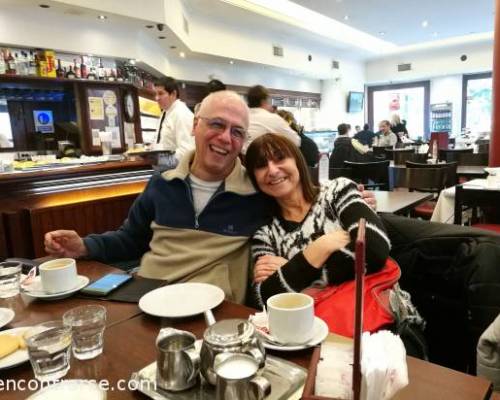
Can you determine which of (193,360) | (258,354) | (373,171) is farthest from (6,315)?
(373,171)

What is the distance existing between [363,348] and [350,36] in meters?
11.8

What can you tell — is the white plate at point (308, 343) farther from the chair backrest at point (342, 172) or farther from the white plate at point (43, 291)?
the chair backrest at point (342, 172)

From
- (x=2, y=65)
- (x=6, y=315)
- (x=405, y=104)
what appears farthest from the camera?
(x=405, y=104)

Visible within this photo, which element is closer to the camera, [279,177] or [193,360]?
[193,360]

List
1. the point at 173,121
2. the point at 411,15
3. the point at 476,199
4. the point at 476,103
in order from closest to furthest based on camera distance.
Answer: the point at 476,199
the point at 173,121
the point at 411,15
the point at 476,103

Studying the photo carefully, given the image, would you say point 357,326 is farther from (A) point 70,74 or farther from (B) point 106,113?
(B) point 106,113

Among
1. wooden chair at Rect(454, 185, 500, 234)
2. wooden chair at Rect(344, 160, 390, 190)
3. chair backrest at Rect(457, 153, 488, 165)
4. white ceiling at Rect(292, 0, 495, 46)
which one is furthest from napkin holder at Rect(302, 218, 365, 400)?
white ceiling at Rect(292, 0, 495, 46)

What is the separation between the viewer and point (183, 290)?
1.22 meters

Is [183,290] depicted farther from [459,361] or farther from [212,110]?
[459,361]

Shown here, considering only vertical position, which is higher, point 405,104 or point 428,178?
point 405,104

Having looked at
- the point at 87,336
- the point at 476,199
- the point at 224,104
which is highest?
the point at 224,104

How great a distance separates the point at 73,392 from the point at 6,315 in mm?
523

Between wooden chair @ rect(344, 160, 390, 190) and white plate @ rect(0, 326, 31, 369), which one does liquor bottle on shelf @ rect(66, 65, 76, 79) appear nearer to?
wooden chair @ rect(344, 160, 390, 190)

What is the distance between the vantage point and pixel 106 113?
20.7 ft
